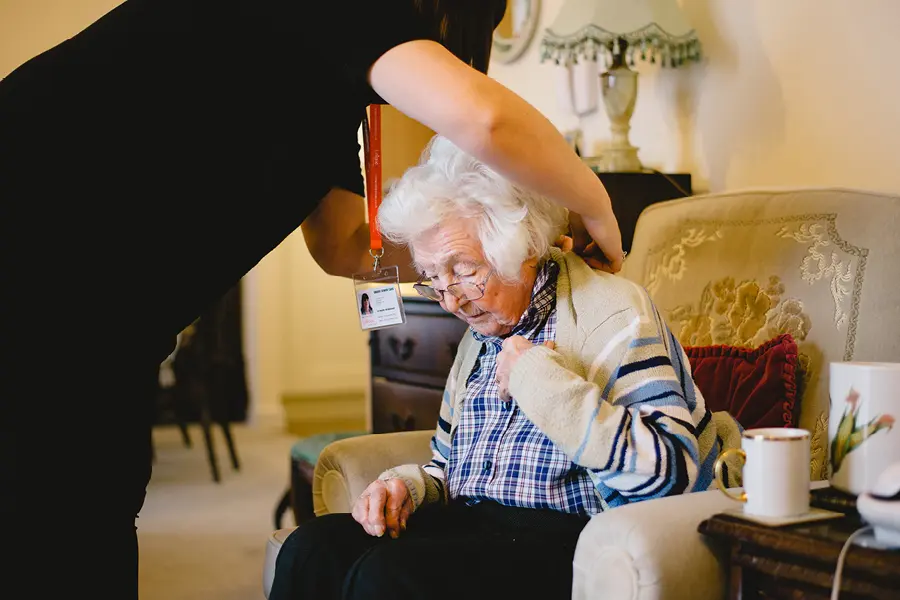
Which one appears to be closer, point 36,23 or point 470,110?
point 470,110

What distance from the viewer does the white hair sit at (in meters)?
1.39

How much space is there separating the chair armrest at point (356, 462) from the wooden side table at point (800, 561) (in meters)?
0.74

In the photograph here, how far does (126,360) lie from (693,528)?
0.69 meters

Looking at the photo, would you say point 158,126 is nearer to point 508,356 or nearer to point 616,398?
point 508,356

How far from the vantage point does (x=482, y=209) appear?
1413 millimetres

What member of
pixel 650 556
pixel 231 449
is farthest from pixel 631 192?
pixel 231 449

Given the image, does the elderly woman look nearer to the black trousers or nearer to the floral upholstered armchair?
the black trousers

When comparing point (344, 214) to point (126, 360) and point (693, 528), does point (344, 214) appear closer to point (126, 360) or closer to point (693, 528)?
point (126, 360)

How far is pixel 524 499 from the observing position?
135 centimetres

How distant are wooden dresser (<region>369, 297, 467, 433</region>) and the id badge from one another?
0.87 m

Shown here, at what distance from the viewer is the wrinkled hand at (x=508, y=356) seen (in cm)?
132

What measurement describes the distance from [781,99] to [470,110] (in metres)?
1.42

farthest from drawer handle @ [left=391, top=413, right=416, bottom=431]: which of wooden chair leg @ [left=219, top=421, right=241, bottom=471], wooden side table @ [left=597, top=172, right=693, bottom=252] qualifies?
wooden chair leg @ [left=219, top=421, right=241, bottom=471]

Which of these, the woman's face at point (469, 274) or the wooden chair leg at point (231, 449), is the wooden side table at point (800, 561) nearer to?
the woman's face at point (469, 274)
